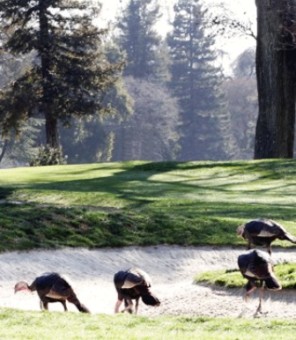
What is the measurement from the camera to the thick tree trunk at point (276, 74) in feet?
83.3

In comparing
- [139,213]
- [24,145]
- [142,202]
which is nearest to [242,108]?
[24,145]

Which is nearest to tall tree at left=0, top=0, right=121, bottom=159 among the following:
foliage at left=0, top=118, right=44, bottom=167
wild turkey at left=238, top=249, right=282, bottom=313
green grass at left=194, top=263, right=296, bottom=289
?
foliage at left=0, top=118, right=44, bottom=167

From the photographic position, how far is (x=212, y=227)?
46.2 ft

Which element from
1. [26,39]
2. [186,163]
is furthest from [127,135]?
[186,163]

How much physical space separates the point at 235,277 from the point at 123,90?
50746 millimetres

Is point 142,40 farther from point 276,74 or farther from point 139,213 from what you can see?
point 139,213

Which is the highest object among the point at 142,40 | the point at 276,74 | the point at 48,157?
the point at 142,40

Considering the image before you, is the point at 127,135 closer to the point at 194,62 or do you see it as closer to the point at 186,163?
the point at 194,62

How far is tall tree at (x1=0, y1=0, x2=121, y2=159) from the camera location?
33094mm

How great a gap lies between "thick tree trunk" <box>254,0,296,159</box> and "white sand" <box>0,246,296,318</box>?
1316 centimetres

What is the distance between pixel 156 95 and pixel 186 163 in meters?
43.2

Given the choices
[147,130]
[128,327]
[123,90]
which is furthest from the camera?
[147,130]

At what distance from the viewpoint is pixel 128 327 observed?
21.9 ft

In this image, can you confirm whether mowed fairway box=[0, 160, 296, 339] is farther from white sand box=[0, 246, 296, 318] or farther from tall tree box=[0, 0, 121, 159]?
tall tree box=[0, 0, 121, 159]
